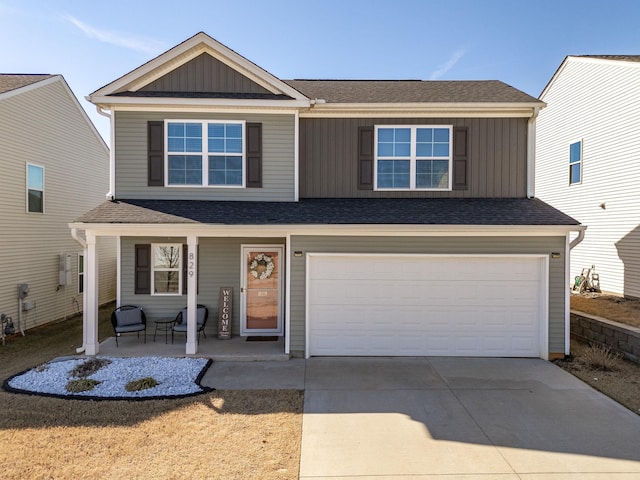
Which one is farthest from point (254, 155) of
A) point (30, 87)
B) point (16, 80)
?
point (16, 80)

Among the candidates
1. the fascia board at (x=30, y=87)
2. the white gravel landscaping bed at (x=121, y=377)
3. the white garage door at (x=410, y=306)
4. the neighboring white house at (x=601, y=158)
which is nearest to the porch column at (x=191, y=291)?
the white gravel landscaping bed at (x=121, y=377)

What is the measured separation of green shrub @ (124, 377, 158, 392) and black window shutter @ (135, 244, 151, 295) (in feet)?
9.77

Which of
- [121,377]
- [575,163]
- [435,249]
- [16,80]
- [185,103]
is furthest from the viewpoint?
[575,163]

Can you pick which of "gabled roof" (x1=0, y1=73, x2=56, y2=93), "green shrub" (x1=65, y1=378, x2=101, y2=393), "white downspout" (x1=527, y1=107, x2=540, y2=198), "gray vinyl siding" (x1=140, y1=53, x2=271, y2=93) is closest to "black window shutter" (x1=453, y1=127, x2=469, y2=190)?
"white downspout" (x1=527, y1=107, x2=540, y2=198)

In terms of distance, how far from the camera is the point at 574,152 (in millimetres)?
13422

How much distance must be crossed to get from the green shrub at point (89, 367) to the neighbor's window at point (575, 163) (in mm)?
15141

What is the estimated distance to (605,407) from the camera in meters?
5.20

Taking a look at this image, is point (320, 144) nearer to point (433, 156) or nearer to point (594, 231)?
point (433, 156)

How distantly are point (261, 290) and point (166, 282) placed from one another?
7.13 feet

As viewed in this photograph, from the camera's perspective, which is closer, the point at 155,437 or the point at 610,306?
the point at 155,437

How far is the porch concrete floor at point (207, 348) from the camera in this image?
7.15 metres

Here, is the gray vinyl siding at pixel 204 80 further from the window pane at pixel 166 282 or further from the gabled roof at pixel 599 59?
the gabled roof at pixel 599 59

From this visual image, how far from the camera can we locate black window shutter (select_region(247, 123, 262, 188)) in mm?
8297

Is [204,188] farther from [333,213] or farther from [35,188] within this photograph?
[35,188]
